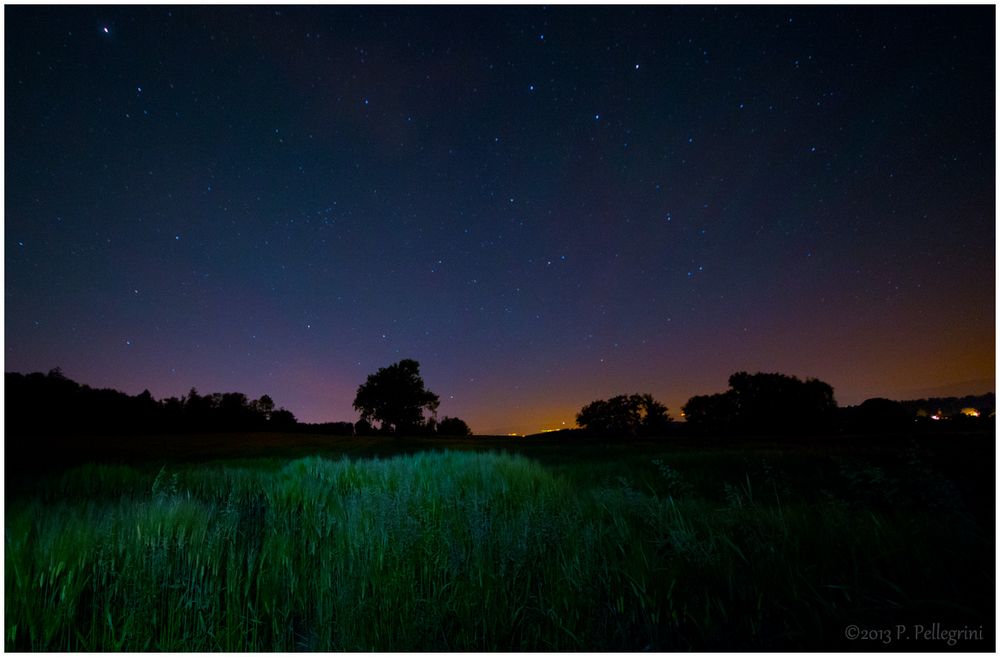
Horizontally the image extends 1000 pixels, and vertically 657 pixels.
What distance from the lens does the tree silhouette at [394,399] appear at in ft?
172

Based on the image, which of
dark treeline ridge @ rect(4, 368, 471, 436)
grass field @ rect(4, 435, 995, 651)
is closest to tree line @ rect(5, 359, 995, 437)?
dark treeline ridge @ rect(4, 368, 471, 436)

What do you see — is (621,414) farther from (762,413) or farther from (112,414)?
(112,414)

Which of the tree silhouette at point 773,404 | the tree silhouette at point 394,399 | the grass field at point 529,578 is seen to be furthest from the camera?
the tree silhouette at point 394,399

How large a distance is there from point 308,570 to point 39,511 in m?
3.61

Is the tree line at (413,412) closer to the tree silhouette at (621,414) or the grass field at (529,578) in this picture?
the tree silhouette at (621,414)

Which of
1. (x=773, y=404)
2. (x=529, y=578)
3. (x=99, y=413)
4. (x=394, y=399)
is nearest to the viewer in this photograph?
(x=529, y=578)

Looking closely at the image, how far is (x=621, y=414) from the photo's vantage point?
56875mm

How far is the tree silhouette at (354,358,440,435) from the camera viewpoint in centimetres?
5241

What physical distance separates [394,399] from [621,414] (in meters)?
33.0

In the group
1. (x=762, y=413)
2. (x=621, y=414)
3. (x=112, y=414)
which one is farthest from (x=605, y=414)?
(x=112, y=414)

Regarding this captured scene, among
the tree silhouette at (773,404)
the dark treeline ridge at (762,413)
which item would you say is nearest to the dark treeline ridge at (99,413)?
the dark treeline ridge at (762,413)

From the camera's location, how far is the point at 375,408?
52562 millimetres

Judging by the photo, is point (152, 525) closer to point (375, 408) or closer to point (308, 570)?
point (308, 570)

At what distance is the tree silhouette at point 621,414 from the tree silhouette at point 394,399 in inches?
916
